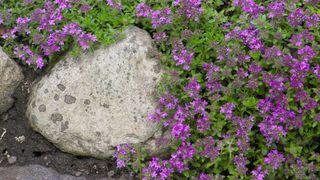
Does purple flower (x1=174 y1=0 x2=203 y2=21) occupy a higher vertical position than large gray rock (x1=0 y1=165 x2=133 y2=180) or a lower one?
higher

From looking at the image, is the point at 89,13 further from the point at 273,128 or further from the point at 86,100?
the point at 273,128

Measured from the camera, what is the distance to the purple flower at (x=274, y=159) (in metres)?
4.00

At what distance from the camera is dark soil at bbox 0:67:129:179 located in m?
4.62

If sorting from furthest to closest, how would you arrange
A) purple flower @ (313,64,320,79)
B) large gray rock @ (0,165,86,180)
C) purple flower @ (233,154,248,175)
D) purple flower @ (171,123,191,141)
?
large gray rock @ (0,165,86,180), purple flower @ (171,123,191,141), purple flower @ (313,64,320,79), purple flower @ (233,154,248,175)

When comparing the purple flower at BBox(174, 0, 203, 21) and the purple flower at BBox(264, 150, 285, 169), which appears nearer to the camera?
the purple flower at BBox(264, 150, 285, 169)

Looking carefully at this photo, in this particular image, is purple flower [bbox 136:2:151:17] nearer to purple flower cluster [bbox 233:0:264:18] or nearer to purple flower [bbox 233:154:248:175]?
purple flower cluster [bbox 233:0:264:18]

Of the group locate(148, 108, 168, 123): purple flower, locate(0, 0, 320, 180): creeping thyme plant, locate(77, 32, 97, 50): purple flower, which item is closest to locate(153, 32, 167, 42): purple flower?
locate(0, 0, 320, 180): creeping thyme plant

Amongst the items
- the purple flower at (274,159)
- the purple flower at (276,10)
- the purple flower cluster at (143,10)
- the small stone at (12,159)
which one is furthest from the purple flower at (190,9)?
the small stone at (12,159)

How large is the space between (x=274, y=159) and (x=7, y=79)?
2631mm

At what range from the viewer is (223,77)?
4309 mm

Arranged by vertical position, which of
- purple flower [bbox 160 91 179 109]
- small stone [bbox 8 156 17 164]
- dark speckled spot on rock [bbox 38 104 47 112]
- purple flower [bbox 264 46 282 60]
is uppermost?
purple flower [bbox 264 46 282 60]

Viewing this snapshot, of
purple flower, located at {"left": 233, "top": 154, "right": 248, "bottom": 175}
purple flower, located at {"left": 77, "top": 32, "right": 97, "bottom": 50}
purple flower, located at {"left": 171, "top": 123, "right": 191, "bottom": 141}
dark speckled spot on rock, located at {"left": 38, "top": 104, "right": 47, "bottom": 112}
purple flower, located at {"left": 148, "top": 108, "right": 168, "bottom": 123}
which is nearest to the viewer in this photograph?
purple flower, located at {"left": 233, "top": 154, "right": 248, "bottom": 175}

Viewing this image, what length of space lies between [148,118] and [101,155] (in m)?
0.58

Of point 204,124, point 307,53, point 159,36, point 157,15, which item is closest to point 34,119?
point 159,36
